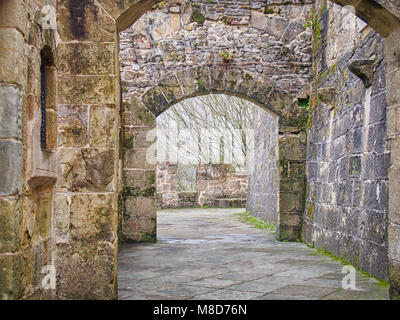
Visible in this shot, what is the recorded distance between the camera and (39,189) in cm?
280

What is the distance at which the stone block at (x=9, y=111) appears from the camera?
7.73 ft

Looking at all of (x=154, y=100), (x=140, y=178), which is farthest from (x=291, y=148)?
(x=140, y=178)

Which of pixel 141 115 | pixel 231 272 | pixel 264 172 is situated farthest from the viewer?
pixel 264 172

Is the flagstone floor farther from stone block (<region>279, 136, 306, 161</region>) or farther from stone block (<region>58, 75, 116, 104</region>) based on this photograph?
stone block (<region>58, 75, 116, 104</region>)

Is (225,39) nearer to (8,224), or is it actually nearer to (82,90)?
(82,90)

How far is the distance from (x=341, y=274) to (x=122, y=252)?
277cm

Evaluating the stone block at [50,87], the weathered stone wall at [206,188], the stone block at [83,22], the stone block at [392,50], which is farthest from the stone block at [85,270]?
the weathered stone wall at [206,188]

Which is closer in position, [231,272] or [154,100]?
[231,272]

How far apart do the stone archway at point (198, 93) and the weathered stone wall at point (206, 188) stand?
8246mm

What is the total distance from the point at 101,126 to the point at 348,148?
2.90 m

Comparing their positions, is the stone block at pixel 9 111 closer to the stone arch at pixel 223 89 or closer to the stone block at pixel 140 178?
the stone block at pixel 140 178

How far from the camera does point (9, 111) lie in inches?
93.2

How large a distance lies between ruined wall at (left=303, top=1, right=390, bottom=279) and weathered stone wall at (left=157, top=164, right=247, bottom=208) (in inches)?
350

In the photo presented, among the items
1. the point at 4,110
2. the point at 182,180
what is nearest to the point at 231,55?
the point at 4,110
